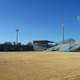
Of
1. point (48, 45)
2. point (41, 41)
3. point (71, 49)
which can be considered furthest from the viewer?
point (41, 41)

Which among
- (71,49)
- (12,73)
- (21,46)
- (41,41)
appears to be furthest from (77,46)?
(12,73)

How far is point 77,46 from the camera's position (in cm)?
7812

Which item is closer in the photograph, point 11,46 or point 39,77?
point 39,77

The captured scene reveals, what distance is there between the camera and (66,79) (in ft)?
42.8

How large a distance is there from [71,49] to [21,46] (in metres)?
22.9

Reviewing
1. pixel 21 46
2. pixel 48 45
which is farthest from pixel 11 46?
pixel 48 45

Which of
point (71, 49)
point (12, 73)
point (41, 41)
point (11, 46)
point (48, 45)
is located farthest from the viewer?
point (41, 41)

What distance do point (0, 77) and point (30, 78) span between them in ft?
5.04

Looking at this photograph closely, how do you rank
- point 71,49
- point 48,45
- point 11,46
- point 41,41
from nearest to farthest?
point 71,49 → point 11,46 → point 48,45 → point 41,41

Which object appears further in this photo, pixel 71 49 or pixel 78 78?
pixel 71 49

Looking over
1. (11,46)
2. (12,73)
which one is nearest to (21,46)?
(11,46)

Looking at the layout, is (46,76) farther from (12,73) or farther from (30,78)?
Answer: (12,73)

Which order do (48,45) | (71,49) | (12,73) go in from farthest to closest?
(48,45) → (71,49) → (12,73)

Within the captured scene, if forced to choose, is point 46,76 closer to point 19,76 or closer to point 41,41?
point 19,76
